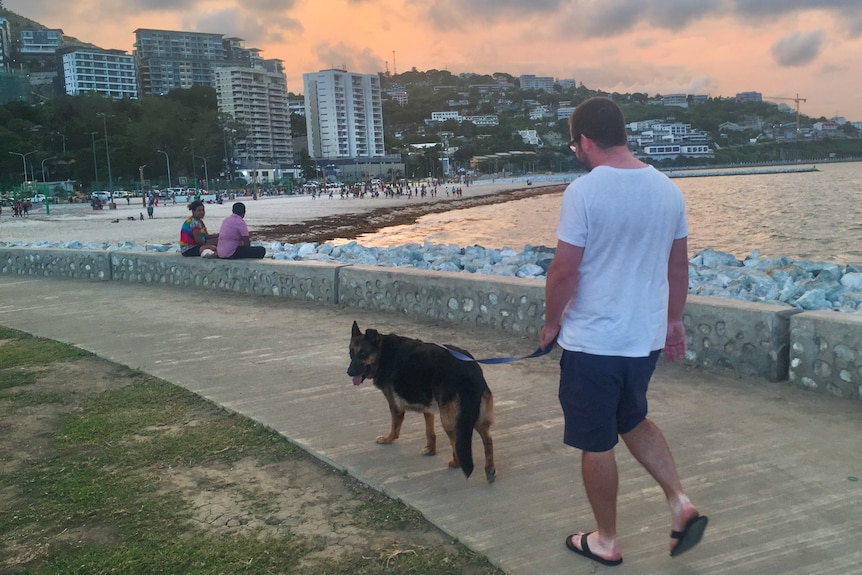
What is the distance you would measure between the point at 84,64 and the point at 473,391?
644 ft

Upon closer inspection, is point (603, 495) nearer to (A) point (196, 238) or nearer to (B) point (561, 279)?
(B) point (561, 279)

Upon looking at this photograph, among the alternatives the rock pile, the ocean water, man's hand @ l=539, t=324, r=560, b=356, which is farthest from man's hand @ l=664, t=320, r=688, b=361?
the ocean water

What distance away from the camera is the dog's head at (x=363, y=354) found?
3896 mm

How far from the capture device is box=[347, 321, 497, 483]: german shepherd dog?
3551mm

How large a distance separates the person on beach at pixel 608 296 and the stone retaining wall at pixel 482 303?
2.47 metres

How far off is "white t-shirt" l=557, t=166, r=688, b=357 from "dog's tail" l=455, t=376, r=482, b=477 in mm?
931

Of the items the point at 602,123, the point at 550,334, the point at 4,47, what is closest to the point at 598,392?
the point at 550,334

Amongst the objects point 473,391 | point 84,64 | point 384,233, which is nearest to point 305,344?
point 473,391

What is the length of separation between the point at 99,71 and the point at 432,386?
19956 cm

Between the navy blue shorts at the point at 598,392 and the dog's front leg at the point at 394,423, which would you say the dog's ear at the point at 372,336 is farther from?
the navy blue shorts at the point at 598,392

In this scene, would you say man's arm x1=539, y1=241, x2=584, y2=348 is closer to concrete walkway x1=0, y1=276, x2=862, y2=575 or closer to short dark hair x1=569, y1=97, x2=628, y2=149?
short dark hair x1=569, y1=97, x2=628, y2=149

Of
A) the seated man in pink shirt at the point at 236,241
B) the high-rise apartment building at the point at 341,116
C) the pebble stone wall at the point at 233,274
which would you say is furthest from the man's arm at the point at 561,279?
the high-rise apartment building at the point at 341,116

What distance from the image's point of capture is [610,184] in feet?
8.57

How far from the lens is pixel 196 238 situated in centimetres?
1134
